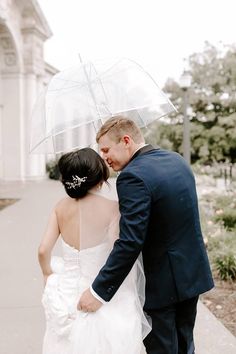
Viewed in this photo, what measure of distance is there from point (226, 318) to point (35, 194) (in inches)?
446

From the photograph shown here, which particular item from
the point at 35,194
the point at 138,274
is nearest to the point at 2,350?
the point at 138,274

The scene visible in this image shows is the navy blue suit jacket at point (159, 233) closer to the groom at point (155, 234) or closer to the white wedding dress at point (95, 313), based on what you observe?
the groom at point (155, 234)

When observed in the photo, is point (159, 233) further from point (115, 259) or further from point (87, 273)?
point (87, 273)

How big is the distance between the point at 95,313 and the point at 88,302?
96mm

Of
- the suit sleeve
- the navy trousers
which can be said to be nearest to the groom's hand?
the suit sleeve

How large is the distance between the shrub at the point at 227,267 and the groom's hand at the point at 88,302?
12.5 feet

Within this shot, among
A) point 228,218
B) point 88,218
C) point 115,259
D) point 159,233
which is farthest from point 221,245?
point 115,259

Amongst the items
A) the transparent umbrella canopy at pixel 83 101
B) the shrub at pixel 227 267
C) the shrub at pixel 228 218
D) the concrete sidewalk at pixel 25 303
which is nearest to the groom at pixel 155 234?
the transparent umbrella canopy at pixel 83 101

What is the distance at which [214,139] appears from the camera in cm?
3123

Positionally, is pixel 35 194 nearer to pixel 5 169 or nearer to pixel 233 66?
pixel 5 169

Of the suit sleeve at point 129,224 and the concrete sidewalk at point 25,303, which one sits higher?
the suit sleeve at point 129,224

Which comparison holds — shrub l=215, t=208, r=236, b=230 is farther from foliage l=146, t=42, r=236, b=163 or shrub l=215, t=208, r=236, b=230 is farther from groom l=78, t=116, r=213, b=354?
foliage l=146, t=42, r=236, b=163

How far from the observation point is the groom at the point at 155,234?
235 cm

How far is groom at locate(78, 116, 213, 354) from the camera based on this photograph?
2.35 meters
